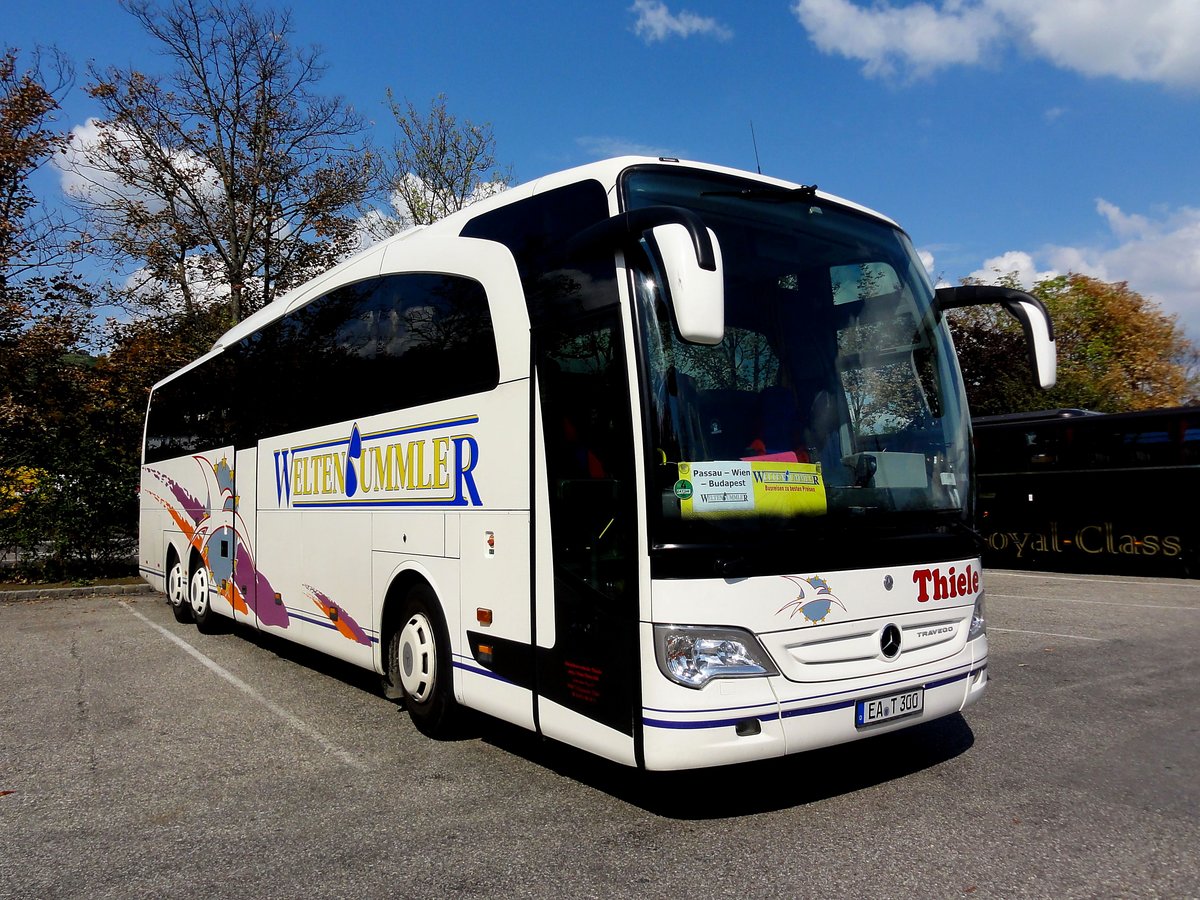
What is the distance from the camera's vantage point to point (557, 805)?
4.89 metres

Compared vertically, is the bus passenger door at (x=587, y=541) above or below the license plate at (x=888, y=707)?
above

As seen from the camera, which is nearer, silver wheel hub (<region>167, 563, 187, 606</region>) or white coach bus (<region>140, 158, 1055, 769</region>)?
white coach bus (<region>140, 158, 1055, 769</region>)

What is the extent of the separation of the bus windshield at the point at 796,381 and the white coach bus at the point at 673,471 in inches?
0.6

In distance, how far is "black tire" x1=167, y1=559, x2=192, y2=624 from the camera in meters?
12.0

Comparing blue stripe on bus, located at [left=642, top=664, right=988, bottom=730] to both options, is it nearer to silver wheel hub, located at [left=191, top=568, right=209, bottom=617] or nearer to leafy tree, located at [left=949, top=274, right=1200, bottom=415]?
silver wheel hub, located at [left=191, top=568, right=209, bottom=617]

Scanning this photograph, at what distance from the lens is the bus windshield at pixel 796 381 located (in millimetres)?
4430

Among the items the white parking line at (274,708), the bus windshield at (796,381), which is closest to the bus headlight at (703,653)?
the bus windshield at (796,381)

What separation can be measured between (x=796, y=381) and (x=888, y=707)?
1.67 metres

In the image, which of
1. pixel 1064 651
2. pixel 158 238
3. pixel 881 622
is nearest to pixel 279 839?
pixel 881 622

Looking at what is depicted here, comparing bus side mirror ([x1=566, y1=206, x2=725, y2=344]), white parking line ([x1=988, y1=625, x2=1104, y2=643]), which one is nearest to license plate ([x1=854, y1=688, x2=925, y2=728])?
bus side mirror ([x1=566, y1=206, x2=725, y2=344])

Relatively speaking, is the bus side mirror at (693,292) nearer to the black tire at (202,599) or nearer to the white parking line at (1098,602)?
the black tire at (202,599)

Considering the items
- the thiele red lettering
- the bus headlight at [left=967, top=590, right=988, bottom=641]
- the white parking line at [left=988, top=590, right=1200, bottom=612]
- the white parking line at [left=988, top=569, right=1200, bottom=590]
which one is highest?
the thiele red lettering

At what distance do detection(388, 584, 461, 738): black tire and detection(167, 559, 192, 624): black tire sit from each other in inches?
251

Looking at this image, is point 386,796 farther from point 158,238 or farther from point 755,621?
point 158,238
